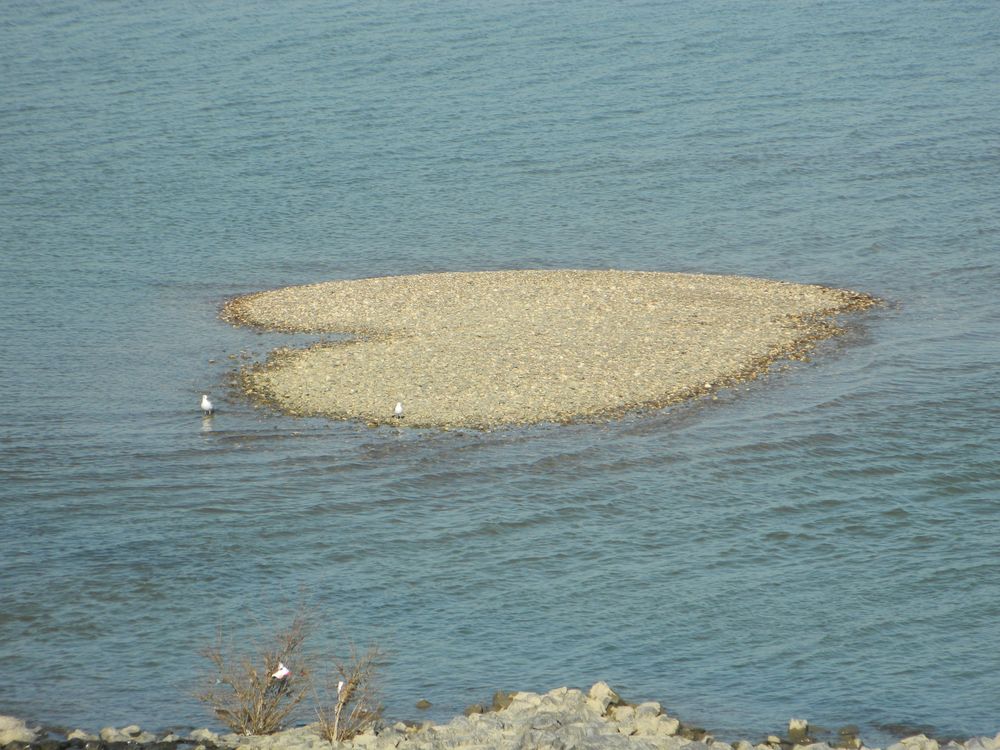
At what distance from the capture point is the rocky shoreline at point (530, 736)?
1292cm

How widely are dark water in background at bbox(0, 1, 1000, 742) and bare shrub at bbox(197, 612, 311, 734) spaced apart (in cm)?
41

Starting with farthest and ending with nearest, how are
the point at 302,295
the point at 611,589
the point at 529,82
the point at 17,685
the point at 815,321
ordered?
the point at 529,82 → the point at 302,295 → the point at 815,321 → the point at 611,589 → the point at 17,685

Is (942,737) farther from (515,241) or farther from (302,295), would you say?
(515,241)

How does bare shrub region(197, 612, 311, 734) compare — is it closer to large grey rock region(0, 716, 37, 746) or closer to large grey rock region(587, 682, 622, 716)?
large grey rock region(0, 716, 37, 746)

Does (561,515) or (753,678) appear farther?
(561,515)

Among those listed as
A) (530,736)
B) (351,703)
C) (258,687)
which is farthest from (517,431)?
(530,736)

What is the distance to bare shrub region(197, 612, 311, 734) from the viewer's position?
1367cm

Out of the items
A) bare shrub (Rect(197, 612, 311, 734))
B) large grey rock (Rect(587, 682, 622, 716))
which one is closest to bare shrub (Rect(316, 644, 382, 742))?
bare shrub (Rect(197, 612, 311, 734))

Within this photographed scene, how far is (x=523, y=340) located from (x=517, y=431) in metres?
5.13

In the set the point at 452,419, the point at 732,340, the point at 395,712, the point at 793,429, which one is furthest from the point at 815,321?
the point at 395,712

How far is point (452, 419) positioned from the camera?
24469 millimetres

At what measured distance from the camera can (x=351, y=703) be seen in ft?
→ 47.2

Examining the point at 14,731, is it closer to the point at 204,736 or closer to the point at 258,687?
the point at 204,736

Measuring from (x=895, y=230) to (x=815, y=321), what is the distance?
11496mm
